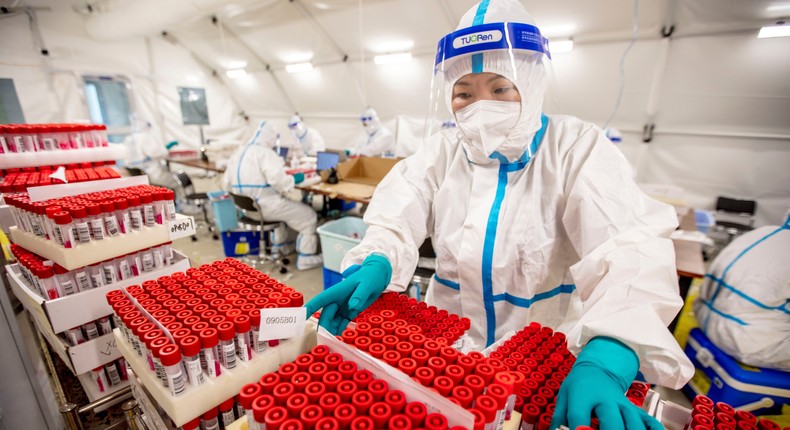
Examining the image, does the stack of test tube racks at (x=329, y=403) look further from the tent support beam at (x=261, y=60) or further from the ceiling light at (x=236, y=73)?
the ceiling light at (x=236, y=73)

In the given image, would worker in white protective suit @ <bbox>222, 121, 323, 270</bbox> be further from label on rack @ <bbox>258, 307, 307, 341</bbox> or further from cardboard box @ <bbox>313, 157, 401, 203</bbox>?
label on rack @ <bbox>258, 307, 307, 341</bbox>

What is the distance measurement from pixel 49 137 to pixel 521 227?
275 cm

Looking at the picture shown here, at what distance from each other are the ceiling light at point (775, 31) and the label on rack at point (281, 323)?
6054mm

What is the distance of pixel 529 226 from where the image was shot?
122 centimetres

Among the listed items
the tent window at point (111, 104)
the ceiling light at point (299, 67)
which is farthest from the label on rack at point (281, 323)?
the tent window at point (111, 104)

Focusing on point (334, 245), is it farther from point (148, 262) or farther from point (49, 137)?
point (49, 137)

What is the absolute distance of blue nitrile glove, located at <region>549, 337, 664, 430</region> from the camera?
0.65 meters

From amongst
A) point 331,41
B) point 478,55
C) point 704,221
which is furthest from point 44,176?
point 704,221

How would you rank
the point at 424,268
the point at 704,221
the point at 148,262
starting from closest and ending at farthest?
the point at 148,262 < the point at 424,268 < the point at 704,221

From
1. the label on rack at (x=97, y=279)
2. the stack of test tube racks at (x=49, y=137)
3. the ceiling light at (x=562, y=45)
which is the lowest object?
the label on rack at (x=97, y=279)

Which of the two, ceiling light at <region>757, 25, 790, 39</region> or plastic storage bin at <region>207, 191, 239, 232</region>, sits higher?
ceiling light at <region>757, 25, 790, 39</region>

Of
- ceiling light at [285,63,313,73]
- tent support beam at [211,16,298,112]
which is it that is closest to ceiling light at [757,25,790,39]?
ceiling light at [285,63,313,73]

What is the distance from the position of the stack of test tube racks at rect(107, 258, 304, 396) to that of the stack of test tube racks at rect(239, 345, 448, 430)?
8.9 inches

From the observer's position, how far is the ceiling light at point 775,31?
3.75 m
